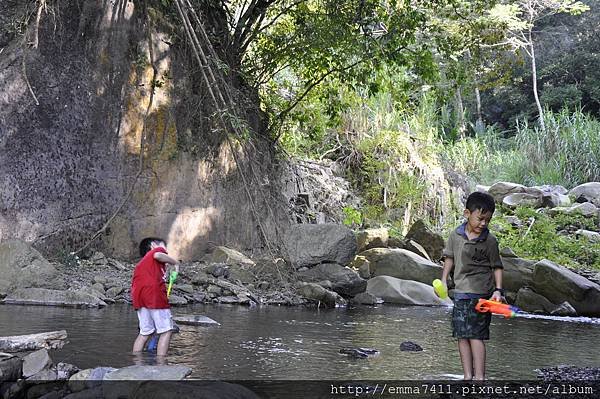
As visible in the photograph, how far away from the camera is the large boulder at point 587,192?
863 inches

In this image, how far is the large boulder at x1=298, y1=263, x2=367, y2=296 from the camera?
39.4ft

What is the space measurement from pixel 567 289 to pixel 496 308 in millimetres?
6810

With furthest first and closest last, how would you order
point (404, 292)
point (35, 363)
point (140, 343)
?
point (404, 292)
point (140, 343)
point (35, 363)

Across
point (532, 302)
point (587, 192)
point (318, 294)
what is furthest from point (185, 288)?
point (587, 192)

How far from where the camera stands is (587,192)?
22.2 metres

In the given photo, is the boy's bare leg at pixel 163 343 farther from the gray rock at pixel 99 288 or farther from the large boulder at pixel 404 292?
the large boulder at pixel 404 292

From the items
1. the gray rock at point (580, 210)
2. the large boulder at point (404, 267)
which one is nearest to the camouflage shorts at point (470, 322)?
the large boulder at point (404, 267)

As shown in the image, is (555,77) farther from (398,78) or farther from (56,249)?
(56,249)

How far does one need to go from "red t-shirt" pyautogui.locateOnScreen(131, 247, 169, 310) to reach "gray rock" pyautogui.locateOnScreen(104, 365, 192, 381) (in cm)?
128

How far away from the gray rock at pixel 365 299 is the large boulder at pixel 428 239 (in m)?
3.65

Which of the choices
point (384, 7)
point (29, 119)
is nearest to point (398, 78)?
point (384, 7)

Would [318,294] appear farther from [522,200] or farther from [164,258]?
[522,200]

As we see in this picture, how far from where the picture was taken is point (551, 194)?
2175 cm

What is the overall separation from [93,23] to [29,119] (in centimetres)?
193
